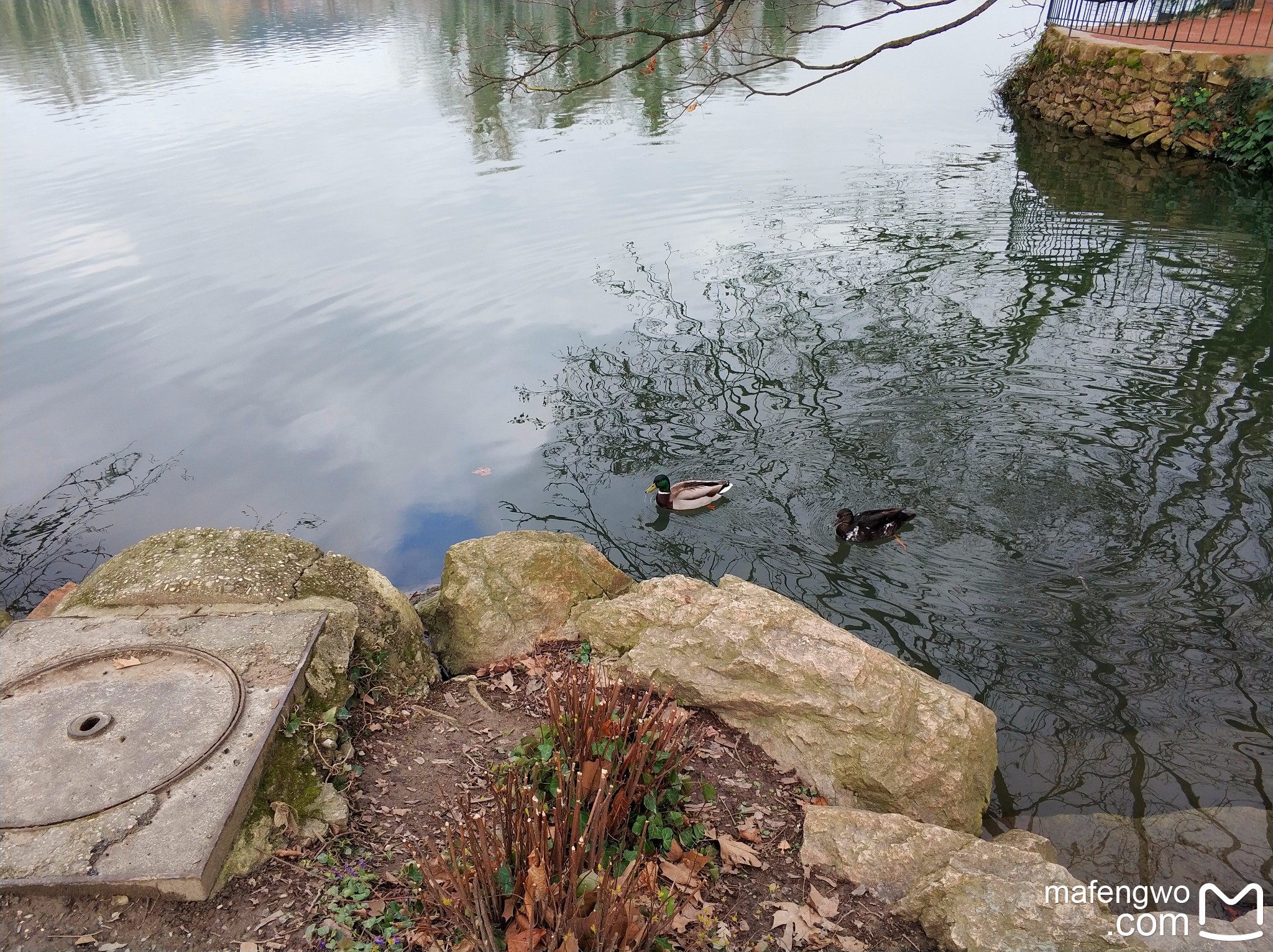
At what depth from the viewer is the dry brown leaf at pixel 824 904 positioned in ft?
10.8

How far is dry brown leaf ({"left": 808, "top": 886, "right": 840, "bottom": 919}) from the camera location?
3285mm

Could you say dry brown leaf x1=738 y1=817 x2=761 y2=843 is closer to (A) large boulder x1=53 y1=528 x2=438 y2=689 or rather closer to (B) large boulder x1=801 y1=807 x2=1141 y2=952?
(B) large boulder x1=801 y1=807 x2=1141 y2=952

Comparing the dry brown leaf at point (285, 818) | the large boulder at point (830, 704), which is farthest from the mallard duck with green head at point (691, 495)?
the dry brown leaf at point (285, 818)

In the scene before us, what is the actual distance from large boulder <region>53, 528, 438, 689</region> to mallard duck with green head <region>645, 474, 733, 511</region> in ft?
9.09

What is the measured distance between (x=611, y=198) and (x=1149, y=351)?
881 cm

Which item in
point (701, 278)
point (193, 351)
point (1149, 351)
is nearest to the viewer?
point (1149, 351)

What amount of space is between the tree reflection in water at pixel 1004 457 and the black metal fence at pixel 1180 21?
22.2 feet

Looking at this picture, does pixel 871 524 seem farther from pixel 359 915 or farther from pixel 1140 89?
pixel 1140 89

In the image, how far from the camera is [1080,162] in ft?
54.8

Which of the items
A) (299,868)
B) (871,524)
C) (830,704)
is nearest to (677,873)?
(830,704)

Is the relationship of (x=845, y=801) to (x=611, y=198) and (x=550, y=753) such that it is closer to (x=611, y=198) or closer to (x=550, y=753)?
(x=550, y=753)

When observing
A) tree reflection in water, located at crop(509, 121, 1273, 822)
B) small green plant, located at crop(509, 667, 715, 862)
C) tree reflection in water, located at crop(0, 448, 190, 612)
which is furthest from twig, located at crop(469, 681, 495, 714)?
tree reflection in water, located at crop(0, 448, 190, 612)

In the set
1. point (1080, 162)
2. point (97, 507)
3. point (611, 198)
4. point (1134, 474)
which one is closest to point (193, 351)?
point (97, 507)

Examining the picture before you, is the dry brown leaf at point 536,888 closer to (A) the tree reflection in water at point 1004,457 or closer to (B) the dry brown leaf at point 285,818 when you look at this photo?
(B) the dry brown leaf at point 285,818
